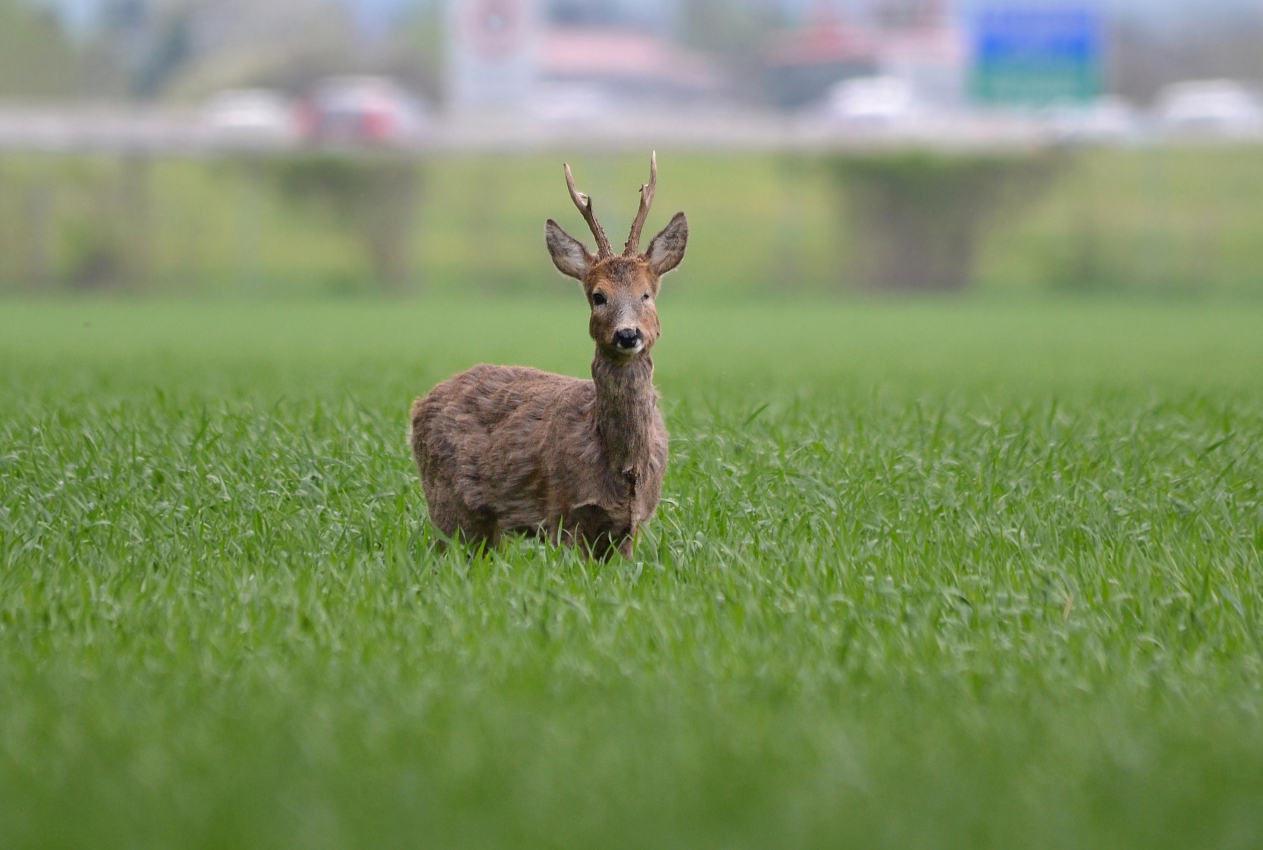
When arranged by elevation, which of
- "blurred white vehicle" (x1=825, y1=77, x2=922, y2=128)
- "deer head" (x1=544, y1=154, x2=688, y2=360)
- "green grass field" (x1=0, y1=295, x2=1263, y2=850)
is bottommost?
"green grass field" (x1=0, y1=295, x2=1263, y2=850)

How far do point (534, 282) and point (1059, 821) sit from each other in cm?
2852

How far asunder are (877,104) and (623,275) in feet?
161

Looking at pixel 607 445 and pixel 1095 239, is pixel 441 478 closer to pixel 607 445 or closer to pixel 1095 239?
pixel 607 445

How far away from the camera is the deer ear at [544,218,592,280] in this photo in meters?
5.70

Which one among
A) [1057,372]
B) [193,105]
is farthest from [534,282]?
[193,105]

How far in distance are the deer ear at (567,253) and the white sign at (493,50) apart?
40.5 metres

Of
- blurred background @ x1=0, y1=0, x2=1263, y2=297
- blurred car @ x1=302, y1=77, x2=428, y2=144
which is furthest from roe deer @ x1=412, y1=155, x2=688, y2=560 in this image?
blurred car @ x1=302, y1=77, x2=428, y2=144

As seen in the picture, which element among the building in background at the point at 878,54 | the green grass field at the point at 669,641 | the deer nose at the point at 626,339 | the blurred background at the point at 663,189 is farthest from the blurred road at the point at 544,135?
the deer nose at the point at 626,339

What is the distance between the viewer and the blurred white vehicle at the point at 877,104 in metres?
46.8

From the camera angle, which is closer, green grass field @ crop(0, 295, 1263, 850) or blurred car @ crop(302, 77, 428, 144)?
green grass field @ crop(0, 295, 1263, 850)

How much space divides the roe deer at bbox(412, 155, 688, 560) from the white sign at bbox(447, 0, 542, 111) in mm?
40237

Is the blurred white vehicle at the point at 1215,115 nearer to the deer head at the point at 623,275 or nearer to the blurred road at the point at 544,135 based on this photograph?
the blurred road at the point at 544,135

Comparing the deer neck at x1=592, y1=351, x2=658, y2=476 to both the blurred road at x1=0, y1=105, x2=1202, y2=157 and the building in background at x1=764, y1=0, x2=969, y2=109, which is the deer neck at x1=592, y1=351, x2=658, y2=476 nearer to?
the blurred road at x1=0, y1=105, x2=1202, y2=157

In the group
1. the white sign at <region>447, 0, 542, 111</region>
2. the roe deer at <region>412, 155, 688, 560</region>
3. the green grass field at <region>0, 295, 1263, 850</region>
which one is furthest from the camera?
the white sign at <region>447, 0, 542, 111</region>
